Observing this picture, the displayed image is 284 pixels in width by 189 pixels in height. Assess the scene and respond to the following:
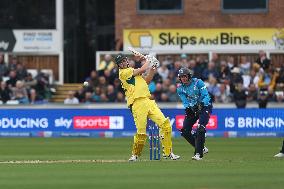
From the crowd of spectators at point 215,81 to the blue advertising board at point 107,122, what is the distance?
70.8 inches

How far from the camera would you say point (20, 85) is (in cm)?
3475

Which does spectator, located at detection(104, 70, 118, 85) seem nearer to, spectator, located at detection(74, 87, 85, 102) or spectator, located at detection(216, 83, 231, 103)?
spectator, located at detection(74, 87, 85, 102)

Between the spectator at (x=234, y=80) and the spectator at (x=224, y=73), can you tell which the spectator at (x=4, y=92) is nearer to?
the spectator at (x=224, y=73)

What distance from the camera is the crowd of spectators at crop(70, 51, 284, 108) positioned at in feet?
111

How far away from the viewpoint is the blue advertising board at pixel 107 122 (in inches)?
1225

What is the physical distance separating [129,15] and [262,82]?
6933mm

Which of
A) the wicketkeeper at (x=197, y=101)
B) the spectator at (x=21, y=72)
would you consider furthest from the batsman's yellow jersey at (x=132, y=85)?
the spectator at (x=21, y=72)

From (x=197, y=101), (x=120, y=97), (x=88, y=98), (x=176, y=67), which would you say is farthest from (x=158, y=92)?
(x=197, y=101)

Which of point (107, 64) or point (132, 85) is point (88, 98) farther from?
point (132, 85)

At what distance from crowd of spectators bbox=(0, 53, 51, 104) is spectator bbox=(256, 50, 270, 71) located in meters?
7.26

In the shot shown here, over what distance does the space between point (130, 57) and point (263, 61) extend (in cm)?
463

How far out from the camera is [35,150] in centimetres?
2536

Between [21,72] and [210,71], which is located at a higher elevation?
[210,71]

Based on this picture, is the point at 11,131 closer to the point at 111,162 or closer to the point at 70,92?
the point at 70,92
